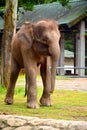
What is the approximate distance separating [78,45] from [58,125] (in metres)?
22.2

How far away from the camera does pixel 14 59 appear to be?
42.3 feet

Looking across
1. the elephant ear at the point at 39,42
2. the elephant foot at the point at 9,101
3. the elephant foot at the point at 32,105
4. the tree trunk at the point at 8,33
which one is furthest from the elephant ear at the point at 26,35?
the tree trunk at the point at 8,33

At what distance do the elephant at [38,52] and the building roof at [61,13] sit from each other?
1692 centimetres

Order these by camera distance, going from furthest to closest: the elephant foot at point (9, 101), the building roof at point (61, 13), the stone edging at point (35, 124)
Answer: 1. the building roof at point (61, 13)
2. the elephant foot at point (9, 101)
3. the stone edging at point (35, 124)

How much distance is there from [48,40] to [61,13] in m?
21.7

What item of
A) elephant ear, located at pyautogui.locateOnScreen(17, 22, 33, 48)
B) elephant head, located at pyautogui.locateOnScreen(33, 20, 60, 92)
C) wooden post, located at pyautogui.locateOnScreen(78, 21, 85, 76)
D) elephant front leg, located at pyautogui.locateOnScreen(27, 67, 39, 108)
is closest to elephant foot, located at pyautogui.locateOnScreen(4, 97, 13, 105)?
elephant front leg, located at pyautogui.locateOnScreen(27, 67, 39, 108)

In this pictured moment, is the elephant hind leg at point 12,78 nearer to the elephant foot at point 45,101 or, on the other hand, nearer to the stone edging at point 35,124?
the elephant foot at point 45,101

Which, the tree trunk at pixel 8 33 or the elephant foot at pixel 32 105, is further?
the tree trunk at pixel 8 33

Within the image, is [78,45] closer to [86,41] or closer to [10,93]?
[86,41]

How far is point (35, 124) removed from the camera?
8906mm

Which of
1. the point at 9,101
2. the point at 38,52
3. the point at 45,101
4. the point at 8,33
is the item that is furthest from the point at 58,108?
the point at 8,33

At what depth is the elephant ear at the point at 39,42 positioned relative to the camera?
1173 centimetres

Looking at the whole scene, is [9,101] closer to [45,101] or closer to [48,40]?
[45,101]

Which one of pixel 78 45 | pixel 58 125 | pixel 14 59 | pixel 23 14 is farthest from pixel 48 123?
pixel 23 14
